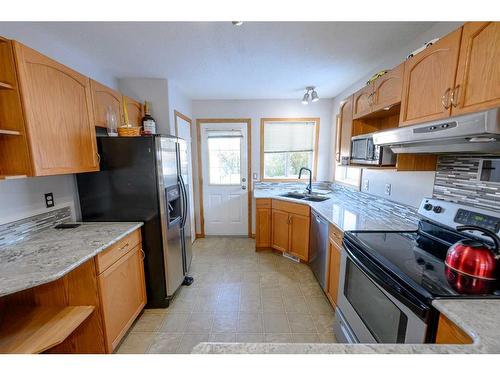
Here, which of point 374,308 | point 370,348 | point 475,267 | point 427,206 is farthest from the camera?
point 427,206

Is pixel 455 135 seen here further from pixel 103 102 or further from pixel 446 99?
pixel 103 102

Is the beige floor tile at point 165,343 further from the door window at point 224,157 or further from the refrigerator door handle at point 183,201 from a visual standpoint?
the door window at point 224,157

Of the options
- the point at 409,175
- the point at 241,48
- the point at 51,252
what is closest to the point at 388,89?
the point at 409,175

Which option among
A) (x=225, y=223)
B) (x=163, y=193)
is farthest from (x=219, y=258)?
(x=163, y=193)

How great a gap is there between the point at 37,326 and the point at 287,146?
3.32 metres

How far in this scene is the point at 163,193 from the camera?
185cm

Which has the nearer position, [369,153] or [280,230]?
[369,153]

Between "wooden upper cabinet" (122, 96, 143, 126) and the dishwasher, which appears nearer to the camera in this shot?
the dishwasher

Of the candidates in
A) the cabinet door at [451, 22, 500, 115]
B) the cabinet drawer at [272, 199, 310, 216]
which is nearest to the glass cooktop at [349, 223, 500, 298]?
the cabinet door at [451, 22, 500, 115]

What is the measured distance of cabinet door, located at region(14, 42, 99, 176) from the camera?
1.18 m

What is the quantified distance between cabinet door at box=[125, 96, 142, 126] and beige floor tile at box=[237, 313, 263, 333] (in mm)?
2282

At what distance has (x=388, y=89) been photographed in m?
1.55

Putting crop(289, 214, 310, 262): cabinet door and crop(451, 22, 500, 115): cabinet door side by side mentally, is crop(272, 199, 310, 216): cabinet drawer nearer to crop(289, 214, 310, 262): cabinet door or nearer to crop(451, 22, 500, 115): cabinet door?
crop(289, 214, 310, 262): cabinet door
